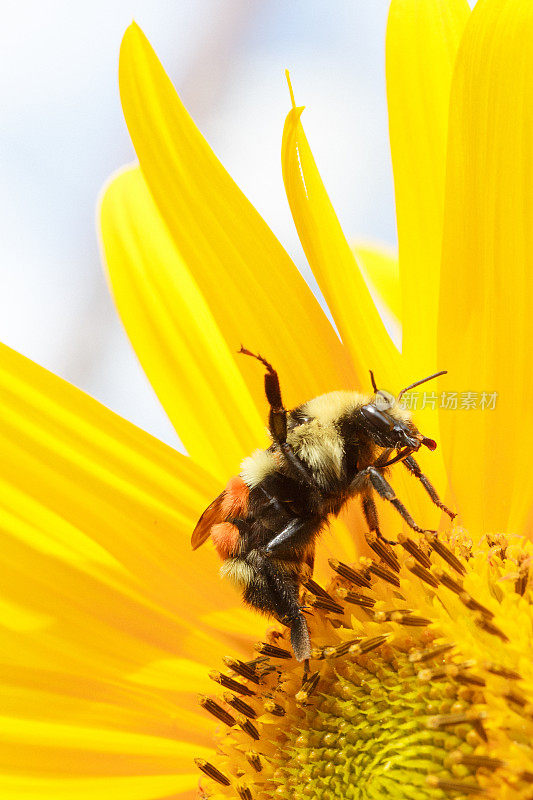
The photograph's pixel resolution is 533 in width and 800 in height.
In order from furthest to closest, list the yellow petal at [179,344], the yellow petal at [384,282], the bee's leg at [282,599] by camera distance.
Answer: the yellow petal at [384,282], the yellow petal at [179,344], the bee's leg at [282,599]

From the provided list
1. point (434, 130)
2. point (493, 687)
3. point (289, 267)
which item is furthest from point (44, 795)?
point (434, 130)

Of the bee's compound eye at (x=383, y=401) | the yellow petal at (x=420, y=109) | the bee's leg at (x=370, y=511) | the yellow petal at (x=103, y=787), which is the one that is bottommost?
the yellow petal at (x=103, y=787)

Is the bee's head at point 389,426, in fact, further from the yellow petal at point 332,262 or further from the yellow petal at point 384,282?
the yellow petal at point 384,282

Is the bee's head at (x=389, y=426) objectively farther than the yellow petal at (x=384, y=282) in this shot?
No

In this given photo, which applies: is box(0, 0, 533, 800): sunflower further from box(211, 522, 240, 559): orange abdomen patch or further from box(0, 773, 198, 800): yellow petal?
box(211, 522, 240, 559): orange abdomen patch

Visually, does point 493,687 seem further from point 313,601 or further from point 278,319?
point 278,319

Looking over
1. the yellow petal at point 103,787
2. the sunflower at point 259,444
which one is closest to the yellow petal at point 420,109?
the sunflower at point 259,444
